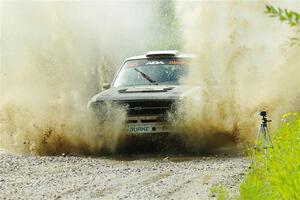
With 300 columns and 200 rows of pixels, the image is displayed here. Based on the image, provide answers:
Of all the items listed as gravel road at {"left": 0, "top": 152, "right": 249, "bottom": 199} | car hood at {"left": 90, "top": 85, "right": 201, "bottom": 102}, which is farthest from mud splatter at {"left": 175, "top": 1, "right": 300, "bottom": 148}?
gravel road at {"left": 0, "top": 152, "right": 249, "bottom": 199}

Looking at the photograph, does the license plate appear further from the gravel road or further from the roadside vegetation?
the roadside vegetation

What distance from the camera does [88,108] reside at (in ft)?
38.9

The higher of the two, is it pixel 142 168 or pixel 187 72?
pixel 187 72

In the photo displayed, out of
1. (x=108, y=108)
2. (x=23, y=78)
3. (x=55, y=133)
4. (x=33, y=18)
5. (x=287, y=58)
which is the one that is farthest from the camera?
(x=33, y=18)

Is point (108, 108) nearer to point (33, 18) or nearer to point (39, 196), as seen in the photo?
point (39, 196)

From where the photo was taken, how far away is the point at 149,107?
1137 cm

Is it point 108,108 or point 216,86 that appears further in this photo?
point 216,86

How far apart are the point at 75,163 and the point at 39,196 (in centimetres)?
276

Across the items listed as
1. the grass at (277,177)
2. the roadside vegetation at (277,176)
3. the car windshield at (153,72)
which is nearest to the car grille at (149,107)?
the car windshield at (153,72)

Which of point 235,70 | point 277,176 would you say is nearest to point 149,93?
point 235,70

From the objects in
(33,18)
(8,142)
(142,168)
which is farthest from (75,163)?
(33,18)

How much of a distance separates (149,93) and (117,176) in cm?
292

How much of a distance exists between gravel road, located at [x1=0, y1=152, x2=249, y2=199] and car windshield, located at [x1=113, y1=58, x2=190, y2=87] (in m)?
1.78

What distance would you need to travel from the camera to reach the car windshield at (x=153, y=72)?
41.9ft
